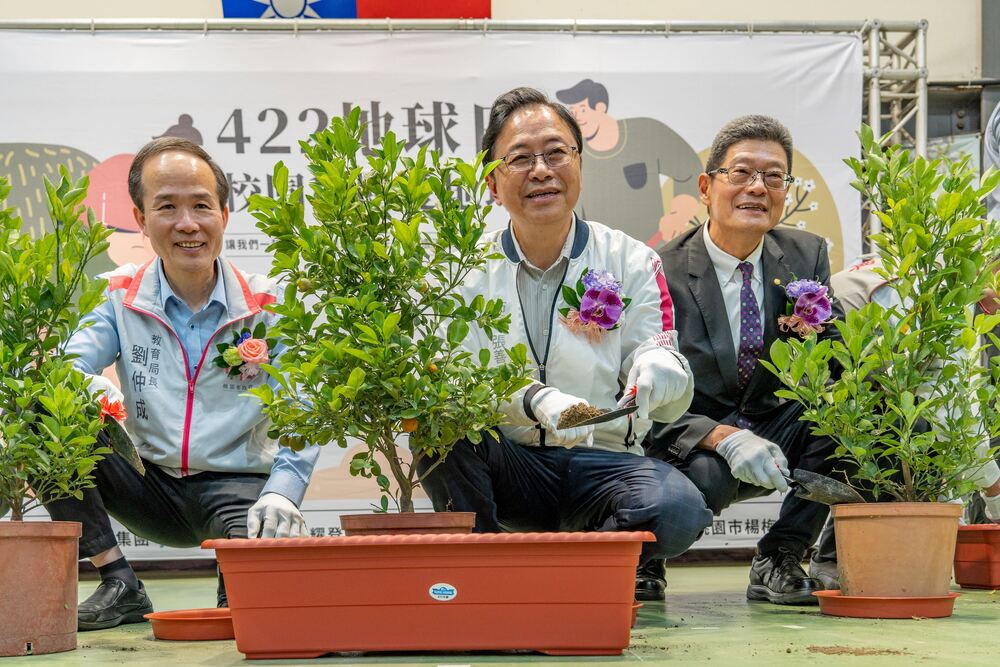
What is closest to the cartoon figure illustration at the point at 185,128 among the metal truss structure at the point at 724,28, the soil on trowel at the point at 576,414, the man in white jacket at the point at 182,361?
the metal truss structure at the point at 724,28

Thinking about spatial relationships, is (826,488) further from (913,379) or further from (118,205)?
(118,205)

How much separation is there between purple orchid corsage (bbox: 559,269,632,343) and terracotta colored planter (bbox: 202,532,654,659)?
83 centimetres

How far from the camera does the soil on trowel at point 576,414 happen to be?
2.04 m

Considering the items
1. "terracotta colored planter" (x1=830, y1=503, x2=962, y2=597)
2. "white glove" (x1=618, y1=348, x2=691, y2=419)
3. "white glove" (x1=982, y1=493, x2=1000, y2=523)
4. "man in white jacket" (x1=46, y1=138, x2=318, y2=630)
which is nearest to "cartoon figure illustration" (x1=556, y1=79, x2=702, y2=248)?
"white glove" (x1=982, y1=493, x2=1000, y2=523)

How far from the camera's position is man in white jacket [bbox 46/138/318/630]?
2.65 m

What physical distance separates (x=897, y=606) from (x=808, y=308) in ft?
2.93

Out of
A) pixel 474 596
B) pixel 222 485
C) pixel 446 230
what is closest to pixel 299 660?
pixel 474 596

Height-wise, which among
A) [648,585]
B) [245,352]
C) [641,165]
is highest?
[641,165]

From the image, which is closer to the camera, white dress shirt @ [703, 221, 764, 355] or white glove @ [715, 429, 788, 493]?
white glove @ [715, 429, 788, 493]

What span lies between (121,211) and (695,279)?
2.18 m

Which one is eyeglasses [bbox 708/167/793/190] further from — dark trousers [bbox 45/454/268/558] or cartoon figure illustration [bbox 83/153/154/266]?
cartoon figure illustration [bbox 83/153/154/266]

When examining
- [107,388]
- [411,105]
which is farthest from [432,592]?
[411,105]

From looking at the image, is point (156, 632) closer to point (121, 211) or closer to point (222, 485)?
point (222, 485)

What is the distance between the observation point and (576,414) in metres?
2.05
